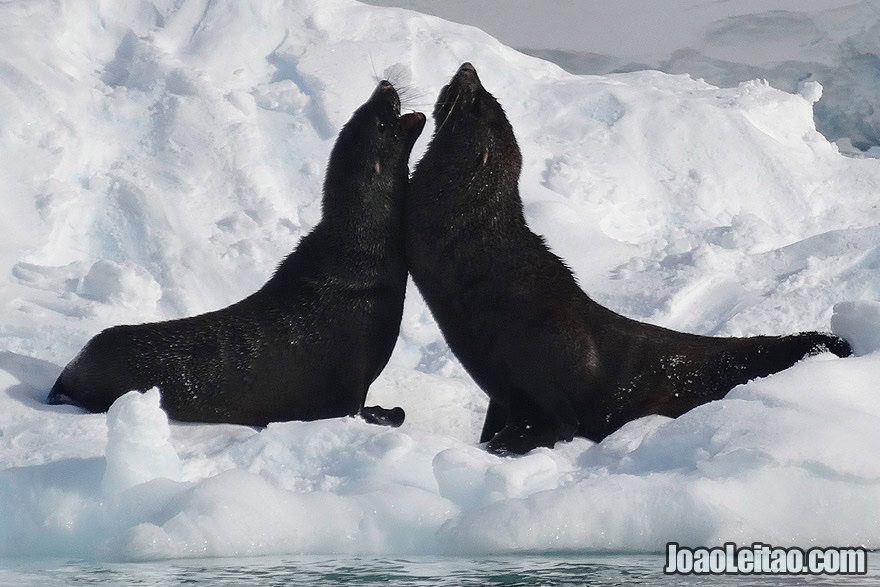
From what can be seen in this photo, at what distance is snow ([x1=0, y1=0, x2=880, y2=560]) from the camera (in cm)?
418

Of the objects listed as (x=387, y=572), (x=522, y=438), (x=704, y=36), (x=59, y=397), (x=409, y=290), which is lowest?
(x=387, y=572)

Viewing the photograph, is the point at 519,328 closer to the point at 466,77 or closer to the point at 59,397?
the point at 466,77

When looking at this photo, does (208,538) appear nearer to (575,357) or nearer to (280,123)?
(575,357)

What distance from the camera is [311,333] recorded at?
600 cm

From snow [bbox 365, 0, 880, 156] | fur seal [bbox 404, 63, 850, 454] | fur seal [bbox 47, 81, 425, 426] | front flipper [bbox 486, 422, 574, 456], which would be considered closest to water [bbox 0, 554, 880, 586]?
front flipper [bbox 486, 422, 574, 456]

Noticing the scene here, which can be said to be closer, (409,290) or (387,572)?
(387,572)

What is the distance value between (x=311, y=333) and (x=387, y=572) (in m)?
2.31

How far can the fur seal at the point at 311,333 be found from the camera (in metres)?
5.88

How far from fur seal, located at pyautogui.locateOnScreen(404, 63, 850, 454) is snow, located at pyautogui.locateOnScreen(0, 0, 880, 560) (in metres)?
0.27

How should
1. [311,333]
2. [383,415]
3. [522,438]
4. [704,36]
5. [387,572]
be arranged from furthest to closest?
[704,36], [383,415], [311,333], [522,438], [387,572]

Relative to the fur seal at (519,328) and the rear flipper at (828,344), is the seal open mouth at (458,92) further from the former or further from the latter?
the rear flipper at (828,344)

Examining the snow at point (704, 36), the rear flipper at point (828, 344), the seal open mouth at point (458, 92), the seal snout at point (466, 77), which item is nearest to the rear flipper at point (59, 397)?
the seal open mouth at point (458, 92)

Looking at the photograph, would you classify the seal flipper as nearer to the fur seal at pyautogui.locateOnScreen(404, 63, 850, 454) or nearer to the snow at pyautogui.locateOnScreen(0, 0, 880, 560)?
the fur seal at pyautogui.locateOnScreen(404, 63, 850, 454)

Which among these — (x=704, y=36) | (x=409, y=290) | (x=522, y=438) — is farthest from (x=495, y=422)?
(x=704, y=36)
